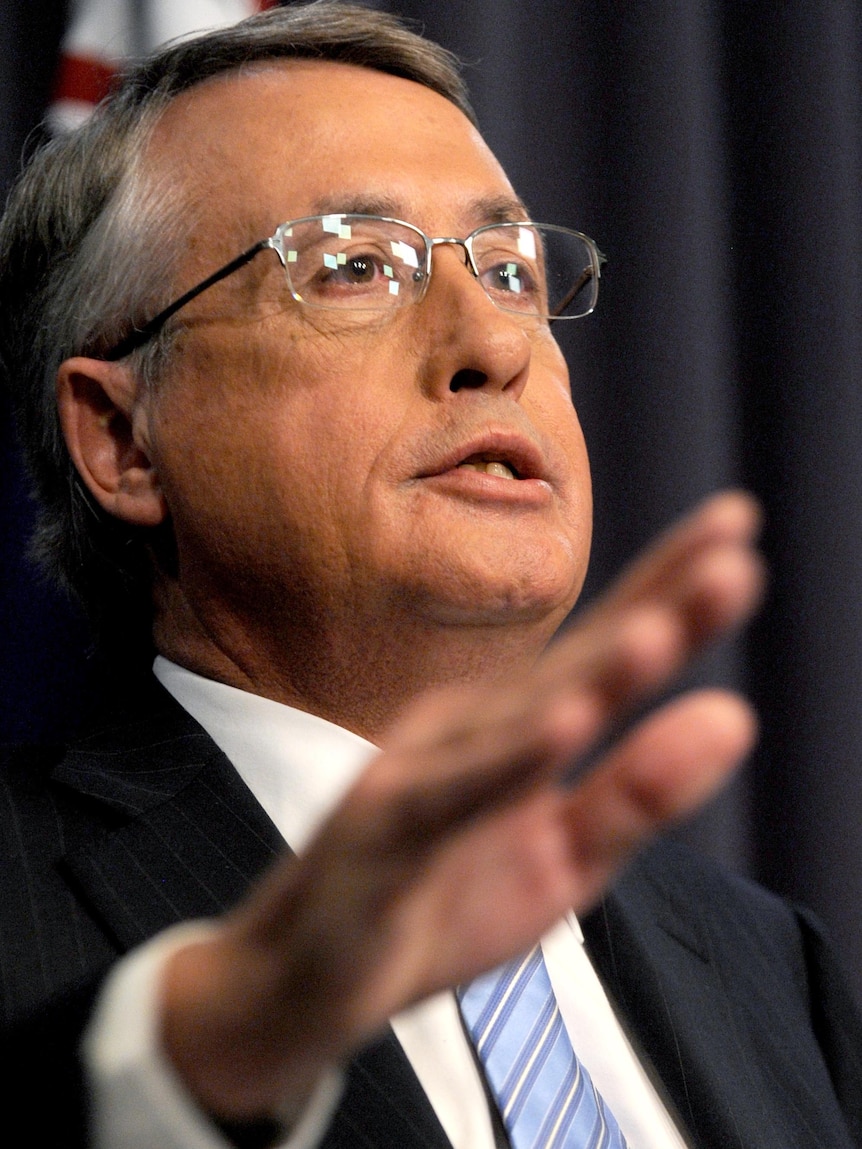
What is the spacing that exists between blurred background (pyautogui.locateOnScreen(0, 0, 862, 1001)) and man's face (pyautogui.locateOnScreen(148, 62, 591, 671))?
471mm

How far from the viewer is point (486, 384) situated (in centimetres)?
121

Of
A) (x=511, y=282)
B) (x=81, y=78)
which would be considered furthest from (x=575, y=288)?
(x=81, y=78)

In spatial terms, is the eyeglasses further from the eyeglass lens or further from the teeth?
the teeth

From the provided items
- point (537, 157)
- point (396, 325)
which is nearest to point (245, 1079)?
point (396, 325)

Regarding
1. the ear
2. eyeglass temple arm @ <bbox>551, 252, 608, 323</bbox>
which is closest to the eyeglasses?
the ear

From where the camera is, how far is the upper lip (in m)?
1.16

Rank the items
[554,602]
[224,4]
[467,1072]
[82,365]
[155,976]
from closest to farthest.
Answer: [155,976] → [467,1072] → [554,602] → [82,365] → [224,4]

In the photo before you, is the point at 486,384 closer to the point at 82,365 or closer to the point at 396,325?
the point at 396,325

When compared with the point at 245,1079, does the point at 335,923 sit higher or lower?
higher

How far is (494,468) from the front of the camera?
1.21m

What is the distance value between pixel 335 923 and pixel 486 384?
756 millimetres

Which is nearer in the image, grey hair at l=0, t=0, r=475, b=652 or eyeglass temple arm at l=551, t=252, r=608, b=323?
grey hair at l=0, t=0, r=475, b=652

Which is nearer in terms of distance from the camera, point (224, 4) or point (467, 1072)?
point (467, 1072)

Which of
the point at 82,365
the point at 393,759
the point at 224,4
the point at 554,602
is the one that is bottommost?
the point at 554,602
